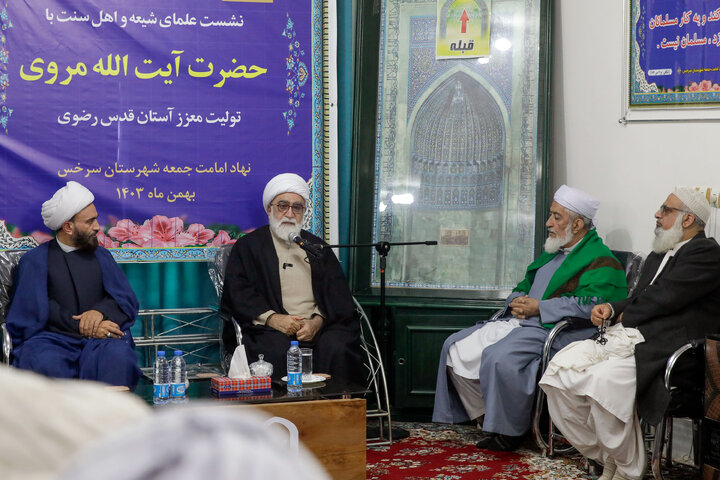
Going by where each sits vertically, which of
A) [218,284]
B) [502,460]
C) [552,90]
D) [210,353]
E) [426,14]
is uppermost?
[426,14]

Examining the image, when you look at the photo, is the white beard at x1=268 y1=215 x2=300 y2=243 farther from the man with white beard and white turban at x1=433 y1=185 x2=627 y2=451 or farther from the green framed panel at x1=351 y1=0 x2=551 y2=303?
the man with white beard and white turban at x1=433 y1=185 x2=627 y2=451

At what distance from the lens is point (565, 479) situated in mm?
3918

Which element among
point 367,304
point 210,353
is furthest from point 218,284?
point 367,304

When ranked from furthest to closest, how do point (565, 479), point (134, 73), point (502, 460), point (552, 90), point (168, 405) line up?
point (552, 90)
point (134, 73)
point (502, 460)
point (565, 479)
point (168, 405)

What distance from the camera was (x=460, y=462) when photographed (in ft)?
13.7

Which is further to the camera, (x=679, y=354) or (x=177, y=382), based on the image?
(x=679, y=354)

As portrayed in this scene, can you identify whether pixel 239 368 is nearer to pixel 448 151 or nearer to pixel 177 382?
pixel 177 382

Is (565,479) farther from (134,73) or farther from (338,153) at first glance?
(134,73)

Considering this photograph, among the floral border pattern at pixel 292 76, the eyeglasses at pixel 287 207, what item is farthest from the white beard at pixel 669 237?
the floral border pattern at pixel 292 76

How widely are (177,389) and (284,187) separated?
167 cm

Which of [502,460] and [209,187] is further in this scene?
[209,187]

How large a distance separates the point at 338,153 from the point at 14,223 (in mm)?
1805

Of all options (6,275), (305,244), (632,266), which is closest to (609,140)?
(632,266)

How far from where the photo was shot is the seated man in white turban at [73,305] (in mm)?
4055
